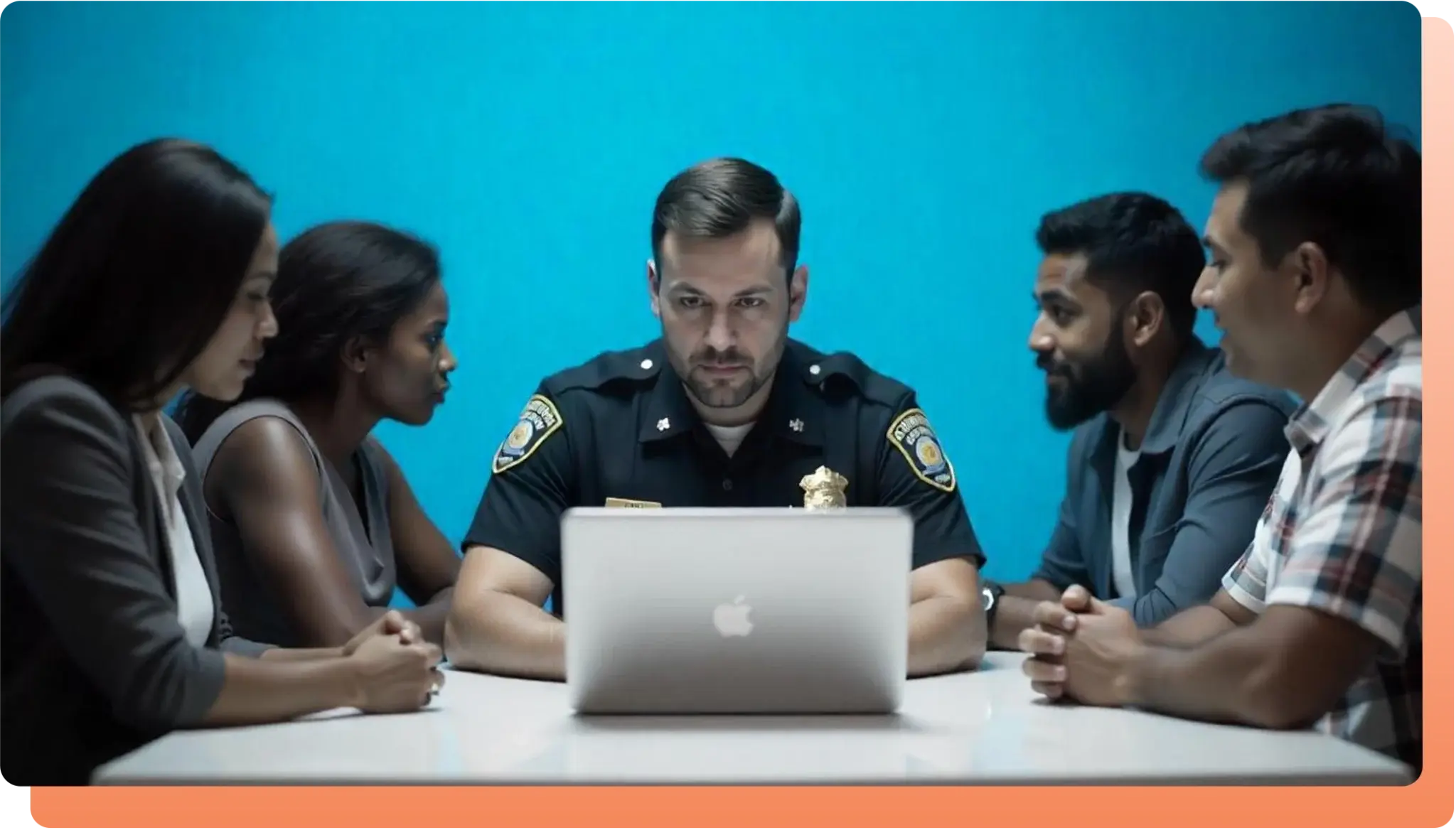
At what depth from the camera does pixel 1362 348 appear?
1.84 metres

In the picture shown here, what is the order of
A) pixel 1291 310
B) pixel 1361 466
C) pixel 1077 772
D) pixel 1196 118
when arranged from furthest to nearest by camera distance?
pixel 1196 118 → pixel 1291 310 → pixel 1361 466 → pixel 1077 772

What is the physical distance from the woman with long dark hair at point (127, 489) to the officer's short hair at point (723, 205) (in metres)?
0.68

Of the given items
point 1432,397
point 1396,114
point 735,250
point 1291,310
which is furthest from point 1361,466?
point 735,250

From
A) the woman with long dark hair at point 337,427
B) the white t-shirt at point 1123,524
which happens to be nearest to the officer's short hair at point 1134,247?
the white t-shirt at point 1123,524

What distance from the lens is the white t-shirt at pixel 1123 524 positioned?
2764 millimetres

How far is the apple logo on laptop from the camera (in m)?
1.62

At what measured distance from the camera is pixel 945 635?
81.3 inches

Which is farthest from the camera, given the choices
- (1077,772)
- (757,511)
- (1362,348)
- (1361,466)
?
(1362,348)

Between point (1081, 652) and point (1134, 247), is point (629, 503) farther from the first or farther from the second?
point (1134, 247)

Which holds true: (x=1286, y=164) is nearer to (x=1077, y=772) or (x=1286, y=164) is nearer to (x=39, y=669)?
(x=1077, y=772)

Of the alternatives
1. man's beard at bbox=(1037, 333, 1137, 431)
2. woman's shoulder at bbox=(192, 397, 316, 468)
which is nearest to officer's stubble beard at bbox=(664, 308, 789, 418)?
woman's shoulder at bbox=(192, 397, 316, 468)

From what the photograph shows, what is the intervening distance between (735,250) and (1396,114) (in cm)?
102

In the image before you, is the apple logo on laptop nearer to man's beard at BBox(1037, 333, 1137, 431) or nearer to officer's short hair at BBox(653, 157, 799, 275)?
officer's short hair at BBox(653, 157, 799, 275)

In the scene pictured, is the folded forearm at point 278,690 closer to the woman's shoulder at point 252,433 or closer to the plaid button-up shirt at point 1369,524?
the woman's shoulder at point 252,433
